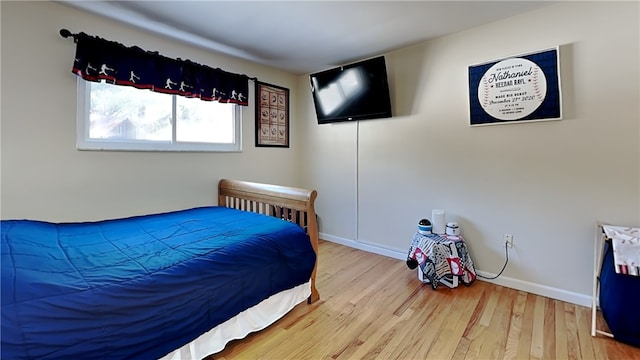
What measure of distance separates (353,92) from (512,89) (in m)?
1.46

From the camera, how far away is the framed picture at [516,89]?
83.8 inches

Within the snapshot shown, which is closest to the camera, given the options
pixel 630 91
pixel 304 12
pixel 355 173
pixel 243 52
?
pixel 630 91

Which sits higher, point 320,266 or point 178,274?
point 178,274

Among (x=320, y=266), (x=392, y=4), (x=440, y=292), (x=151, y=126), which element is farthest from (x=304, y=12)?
(x=440, y=292)

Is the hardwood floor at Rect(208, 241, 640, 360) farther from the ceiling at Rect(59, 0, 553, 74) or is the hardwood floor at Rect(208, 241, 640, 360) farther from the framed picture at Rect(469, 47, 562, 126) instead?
the ceiling at Rect(59, 0, 553, 74)

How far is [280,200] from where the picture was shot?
7.59 ft

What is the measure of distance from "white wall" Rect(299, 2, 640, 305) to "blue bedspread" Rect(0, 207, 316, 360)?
4.82ft

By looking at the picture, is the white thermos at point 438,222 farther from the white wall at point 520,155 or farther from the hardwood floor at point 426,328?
the hardwood floor at point 426,328

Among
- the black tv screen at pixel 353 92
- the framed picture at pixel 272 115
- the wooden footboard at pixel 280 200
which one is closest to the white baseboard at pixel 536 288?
the wooden footboard at pixel 280 200

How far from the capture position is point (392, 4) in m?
2.10

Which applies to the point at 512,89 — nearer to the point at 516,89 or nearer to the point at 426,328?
the point at 516,89

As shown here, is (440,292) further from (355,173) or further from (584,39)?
(584,39)

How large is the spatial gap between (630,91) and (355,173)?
90.5 inches

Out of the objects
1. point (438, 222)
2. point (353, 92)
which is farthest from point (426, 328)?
point (353, 92)
